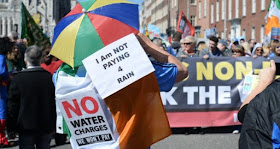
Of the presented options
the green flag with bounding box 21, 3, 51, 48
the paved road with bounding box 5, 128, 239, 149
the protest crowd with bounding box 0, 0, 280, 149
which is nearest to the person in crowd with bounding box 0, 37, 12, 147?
the paved road with bounding box 5, 128, 239, 149

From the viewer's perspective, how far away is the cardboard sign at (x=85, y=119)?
3590 millimetres

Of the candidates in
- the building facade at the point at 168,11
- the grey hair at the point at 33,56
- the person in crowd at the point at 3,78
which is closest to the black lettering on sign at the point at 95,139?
the grey hair at the point at 33,56

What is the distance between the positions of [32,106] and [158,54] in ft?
8.50

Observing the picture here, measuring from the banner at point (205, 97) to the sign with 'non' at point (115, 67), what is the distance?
7960mm

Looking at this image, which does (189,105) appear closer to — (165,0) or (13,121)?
(13,121)

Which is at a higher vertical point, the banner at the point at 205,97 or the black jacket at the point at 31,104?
the black jacket at the point at 31,104

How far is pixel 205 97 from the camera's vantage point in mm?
11461

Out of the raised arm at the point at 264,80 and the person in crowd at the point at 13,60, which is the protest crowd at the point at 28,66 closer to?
the person in crowd at the point at 13,60

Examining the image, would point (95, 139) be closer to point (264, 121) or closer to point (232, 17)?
point (264, 121)

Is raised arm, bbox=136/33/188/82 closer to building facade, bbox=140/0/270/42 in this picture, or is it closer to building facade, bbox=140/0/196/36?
building facade, bbox=140/0/270/42

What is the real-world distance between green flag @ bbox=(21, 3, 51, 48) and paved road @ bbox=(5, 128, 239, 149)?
11.1 feet

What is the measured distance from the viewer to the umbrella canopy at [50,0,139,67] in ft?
11.5

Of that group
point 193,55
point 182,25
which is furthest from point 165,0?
point 193,55

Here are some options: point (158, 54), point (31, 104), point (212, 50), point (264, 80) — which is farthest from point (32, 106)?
point (212, 50)
